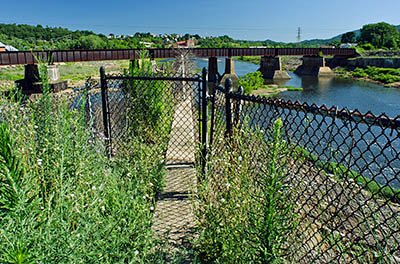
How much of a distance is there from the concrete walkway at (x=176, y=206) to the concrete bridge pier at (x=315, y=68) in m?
49.1

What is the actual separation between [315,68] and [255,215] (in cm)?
5383

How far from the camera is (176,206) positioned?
381 cm

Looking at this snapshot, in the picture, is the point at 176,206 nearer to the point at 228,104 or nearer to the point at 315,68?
the point at 228,104

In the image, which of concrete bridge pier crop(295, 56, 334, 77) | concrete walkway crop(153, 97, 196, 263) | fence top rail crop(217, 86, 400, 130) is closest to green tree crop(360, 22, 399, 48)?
concrete bridge pier crop(295, 56, 334, 77)

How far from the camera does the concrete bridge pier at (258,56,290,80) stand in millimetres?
47000

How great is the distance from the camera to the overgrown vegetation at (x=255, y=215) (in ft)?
6.02

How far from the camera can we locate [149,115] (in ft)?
21.5

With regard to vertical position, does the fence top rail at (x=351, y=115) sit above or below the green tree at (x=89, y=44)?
below

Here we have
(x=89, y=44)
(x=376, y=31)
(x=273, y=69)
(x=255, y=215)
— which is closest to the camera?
(x=255, y=215)

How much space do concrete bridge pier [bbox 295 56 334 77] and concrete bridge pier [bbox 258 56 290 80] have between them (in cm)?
614

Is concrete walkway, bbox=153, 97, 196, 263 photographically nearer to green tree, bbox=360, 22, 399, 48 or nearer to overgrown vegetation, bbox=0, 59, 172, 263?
overgrown vegetation, bbox=0, 59, 172, 263

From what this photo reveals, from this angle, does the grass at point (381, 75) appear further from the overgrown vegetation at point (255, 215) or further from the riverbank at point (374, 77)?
the overgrown vegetation at point (255, 215)

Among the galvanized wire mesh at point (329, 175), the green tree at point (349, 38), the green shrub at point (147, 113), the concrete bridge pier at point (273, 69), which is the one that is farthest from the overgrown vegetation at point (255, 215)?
the green tree at point (349, 38)

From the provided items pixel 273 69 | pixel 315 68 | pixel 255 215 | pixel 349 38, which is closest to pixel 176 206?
pixel 255 215
